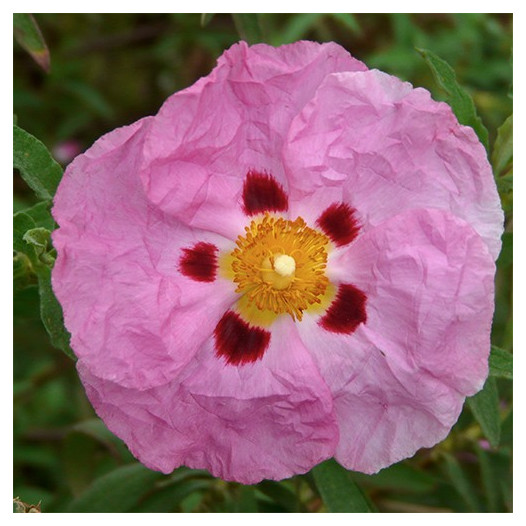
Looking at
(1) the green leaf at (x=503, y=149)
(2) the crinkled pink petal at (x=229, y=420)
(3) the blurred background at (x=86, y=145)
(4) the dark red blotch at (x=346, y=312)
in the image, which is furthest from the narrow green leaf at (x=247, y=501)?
(1) the green leaf at (x=503, y=149)

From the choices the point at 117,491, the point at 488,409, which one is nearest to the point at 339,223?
the point at 488,409

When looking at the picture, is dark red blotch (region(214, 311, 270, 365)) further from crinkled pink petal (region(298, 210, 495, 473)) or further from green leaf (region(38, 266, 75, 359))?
green leaf (region(38, 266, 75, 359))

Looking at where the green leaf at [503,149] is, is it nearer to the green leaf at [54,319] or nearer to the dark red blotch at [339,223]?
the dark red blotch at [339,223]

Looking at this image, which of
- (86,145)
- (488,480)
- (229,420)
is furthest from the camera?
(86,145)

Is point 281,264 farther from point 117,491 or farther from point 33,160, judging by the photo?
point 117,491

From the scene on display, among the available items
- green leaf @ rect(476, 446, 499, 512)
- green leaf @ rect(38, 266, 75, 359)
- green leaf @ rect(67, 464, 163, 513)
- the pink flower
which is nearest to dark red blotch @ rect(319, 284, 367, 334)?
the pink flower

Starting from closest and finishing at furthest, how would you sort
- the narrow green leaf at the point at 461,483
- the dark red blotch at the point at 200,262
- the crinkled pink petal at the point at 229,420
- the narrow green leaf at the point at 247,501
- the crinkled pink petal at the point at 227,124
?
the crinkled pink petal at the point at 227,124 < the crinkled pink petal at the point at 229,420 < the dark red blotch at the point at 200,262 < the narrow green leaf at the point at 247,501 < the narrow green leaf at the point at 461,483

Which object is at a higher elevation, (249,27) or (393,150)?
(249,27)
